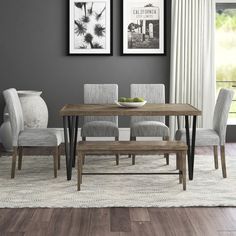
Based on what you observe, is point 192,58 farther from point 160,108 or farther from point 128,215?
point 128,215

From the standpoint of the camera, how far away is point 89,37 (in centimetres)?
757

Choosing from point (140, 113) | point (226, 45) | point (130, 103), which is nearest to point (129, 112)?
point (140, 113)

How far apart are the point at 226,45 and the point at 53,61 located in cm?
253

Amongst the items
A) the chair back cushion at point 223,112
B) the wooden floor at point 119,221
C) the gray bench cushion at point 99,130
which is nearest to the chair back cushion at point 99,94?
the gray bench cushion at point 99,130

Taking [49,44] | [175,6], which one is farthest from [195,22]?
[49,44]

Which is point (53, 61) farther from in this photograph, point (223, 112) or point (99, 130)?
point (223, 112)

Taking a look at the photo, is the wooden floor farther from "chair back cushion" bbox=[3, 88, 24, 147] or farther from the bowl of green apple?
the bowl of green apple

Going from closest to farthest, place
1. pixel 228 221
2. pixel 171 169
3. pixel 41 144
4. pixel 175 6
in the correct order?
pixel 228 221 < pixel 41 144 < pixel 171 169 < pixel 175 6

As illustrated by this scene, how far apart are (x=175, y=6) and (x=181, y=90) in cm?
118

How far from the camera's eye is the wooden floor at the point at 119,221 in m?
3.72

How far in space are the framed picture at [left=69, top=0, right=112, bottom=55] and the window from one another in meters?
1.60

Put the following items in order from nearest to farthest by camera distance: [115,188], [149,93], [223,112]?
1. [115,188]
2. [223,112]
3. [149,93]

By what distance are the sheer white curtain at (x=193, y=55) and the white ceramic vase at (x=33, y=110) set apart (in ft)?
6.05

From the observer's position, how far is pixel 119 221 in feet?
13.0
